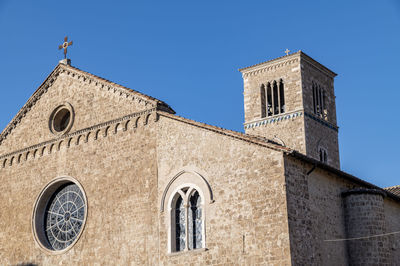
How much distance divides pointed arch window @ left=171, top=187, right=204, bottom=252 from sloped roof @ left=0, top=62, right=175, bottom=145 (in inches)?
126

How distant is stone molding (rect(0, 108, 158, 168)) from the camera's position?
20.6 m

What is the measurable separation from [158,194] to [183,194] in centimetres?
101

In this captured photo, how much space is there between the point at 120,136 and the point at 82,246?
3.78 m

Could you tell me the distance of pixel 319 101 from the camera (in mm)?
39312

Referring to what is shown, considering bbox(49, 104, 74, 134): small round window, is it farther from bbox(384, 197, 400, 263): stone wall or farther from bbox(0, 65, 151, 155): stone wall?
bbox(384, 197, 400, 263): stone wall

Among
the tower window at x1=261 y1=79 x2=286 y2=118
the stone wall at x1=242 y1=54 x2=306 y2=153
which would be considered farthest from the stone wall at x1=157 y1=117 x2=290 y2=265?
the tower window at x1=261 y1=79 x2=286 y2=118

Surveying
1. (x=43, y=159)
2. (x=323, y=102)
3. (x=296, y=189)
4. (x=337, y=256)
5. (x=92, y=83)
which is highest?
(x=323, y=102)

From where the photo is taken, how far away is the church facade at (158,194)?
17.0 meters

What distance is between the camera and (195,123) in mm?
18984

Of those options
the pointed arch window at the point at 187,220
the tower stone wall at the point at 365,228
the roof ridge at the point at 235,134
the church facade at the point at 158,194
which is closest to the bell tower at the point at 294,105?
the church facade at the point at 158,194

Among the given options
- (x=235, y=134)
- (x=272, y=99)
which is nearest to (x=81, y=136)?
(x=235, y=134)

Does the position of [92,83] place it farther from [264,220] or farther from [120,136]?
[264,220]

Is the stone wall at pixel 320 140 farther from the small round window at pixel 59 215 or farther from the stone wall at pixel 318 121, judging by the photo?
the small round window at pixel 59 215

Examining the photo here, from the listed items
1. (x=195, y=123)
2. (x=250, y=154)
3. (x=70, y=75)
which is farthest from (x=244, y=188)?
(x=70, y=75)
